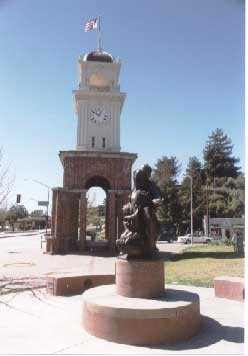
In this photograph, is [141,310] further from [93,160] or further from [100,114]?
[100,114]

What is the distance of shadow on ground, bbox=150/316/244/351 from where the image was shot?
629 centimetres

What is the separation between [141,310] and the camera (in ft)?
21.1

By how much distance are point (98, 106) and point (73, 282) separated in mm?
25590

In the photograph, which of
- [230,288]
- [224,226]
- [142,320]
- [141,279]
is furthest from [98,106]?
[142,320]

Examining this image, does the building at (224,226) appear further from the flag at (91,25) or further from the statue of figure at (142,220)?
the statue of figure at (142,220)

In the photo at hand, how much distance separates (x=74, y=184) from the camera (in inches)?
1174

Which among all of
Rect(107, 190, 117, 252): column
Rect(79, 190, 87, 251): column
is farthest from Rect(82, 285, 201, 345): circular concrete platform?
Rect(79, 190, 87, 251): column

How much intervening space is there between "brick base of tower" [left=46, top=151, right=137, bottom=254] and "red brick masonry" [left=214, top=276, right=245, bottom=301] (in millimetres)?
19164

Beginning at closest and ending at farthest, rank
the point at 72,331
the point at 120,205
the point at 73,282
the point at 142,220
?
the point at 72,331, the point at 142,220, the point at 73,282, the point at 120,205

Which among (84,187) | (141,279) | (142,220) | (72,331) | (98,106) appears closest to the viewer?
(72,331)

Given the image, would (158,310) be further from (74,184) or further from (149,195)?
(74,184)

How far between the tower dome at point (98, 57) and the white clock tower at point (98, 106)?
0.21 m

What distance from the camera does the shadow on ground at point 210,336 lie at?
248 inches

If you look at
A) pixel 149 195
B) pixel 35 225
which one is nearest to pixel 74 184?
pixel 149 195
